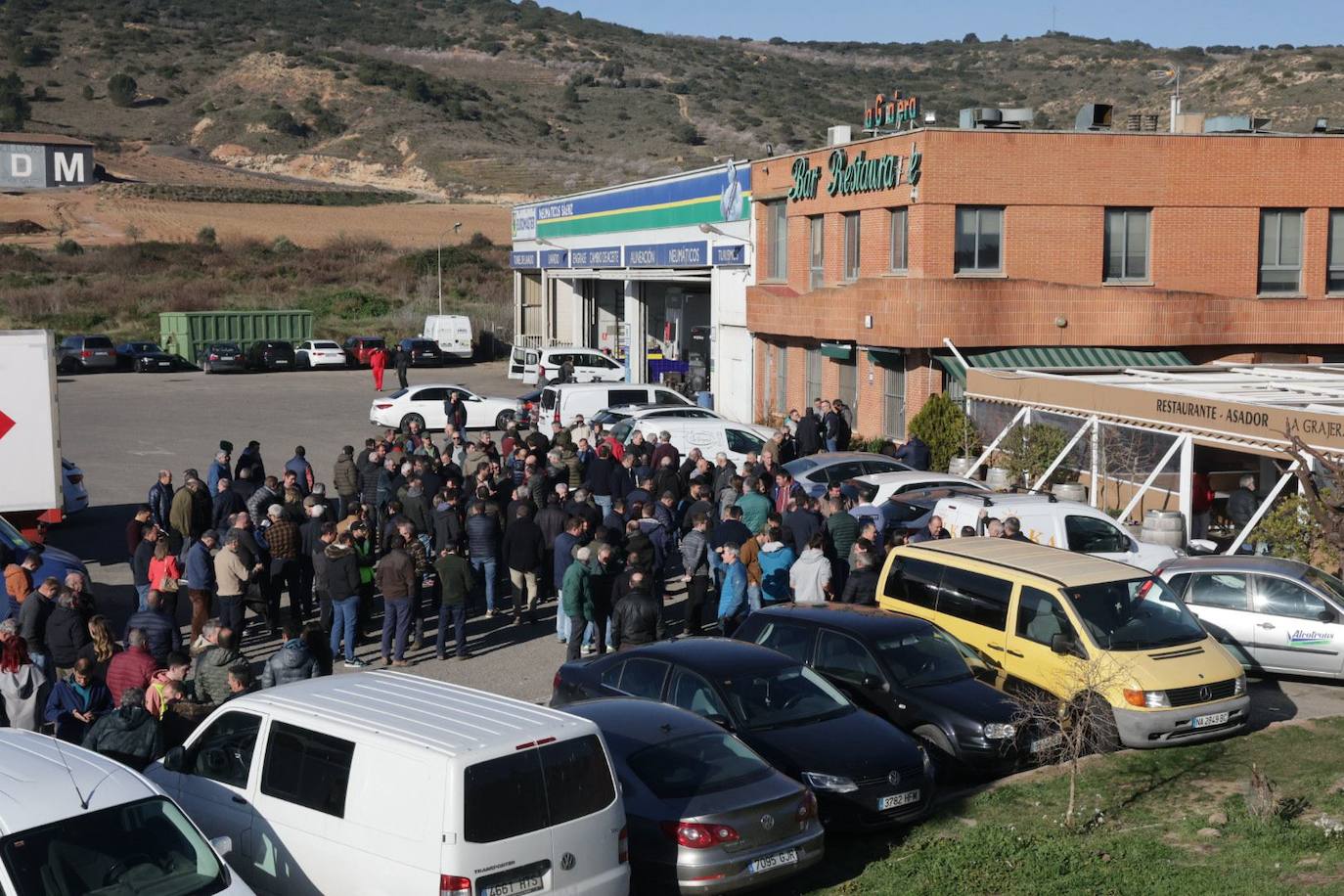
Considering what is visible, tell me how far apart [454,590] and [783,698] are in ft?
18.3

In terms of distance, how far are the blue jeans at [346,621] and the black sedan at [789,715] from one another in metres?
4.18

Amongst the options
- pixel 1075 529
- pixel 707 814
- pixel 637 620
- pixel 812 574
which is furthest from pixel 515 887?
pixel 1075 529

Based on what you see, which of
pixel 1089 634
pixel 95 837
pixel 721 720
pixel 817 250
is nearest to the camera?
pixel 95 837

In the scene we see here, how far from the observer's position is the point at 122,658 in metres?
11.7

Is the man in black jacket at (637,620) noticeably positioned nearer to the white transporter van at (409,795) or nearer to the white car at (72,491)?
the white transporter van at (409,795)

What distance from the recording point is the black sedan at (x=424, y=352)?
5354 cm

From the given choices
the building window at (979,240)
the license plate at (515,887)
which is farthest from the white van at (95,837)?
the building window at (979,240)

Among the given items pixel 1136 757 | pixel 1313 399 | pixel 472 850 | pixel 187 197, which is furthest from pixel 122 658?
pixel 187 197

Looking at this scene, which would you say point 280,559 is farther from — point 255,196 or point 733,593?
point 255,196

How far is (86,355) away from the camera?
167 feet

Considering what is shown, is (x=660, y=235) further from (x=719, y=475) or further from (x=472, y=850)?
(x=472, y=850)

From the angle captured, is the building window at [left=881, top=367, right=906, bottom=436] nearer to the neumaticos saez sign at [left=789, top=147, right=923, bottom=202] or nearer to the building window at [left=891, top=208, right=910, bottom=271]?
the building window at [left=891, top=208, right=910, bottom=271]

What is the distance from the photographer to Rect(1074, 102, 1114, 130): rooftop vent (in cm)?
2881

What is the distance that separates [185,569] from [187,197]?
9118 centimetres
